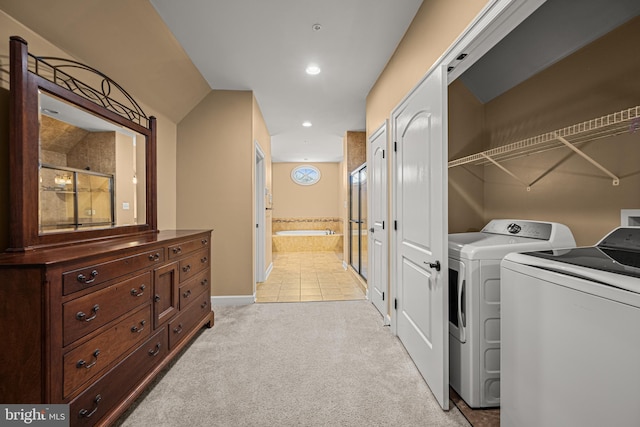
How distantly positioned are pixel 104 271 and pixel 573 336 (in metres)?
1.97

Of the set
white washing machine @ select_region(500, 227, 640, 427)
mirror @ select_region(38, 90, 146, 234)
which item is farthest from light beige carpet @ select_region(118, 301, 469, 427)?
mirror @ select_region(38, 90, 146, 234)

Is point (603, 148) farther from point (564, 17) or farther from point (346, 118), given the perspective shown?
point (346, 118)

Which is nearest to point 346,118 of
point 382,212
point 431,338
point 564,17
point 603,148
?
point 382,212

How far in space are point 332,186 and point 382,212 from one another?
18.5 ft

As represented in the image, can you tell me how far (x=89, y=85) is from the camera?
6.06 ft

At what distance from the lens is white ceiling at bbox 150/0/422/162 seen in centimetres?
196

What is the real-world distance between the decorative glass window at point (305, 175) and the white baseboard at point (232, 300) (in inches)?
212

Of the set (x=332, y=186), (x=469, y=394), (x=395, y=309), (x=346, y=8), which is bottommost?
(x=469, y=394)

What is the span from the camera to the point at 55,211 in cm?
146

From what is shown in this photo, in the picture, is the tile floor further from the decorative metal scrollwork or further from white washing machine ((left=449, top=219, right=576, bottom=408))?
the decorative metal scrollwork

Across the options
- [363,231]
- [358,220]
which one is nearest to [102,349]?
[363,231]

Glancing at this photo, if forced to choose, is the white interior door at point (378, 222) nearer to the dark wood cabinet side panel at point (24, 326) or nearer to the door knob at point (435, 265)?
the door knob at point (435, 265)

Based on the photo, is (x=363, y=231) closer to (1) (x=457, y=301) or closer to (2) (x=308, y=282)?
(2) (x=308, y=282)

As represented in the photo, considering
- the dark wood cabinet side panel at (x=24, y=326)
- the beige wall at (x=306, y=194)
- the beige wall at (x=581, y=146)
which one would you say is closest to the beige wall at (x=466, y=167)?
the beige wall at (x=581, y=146)
